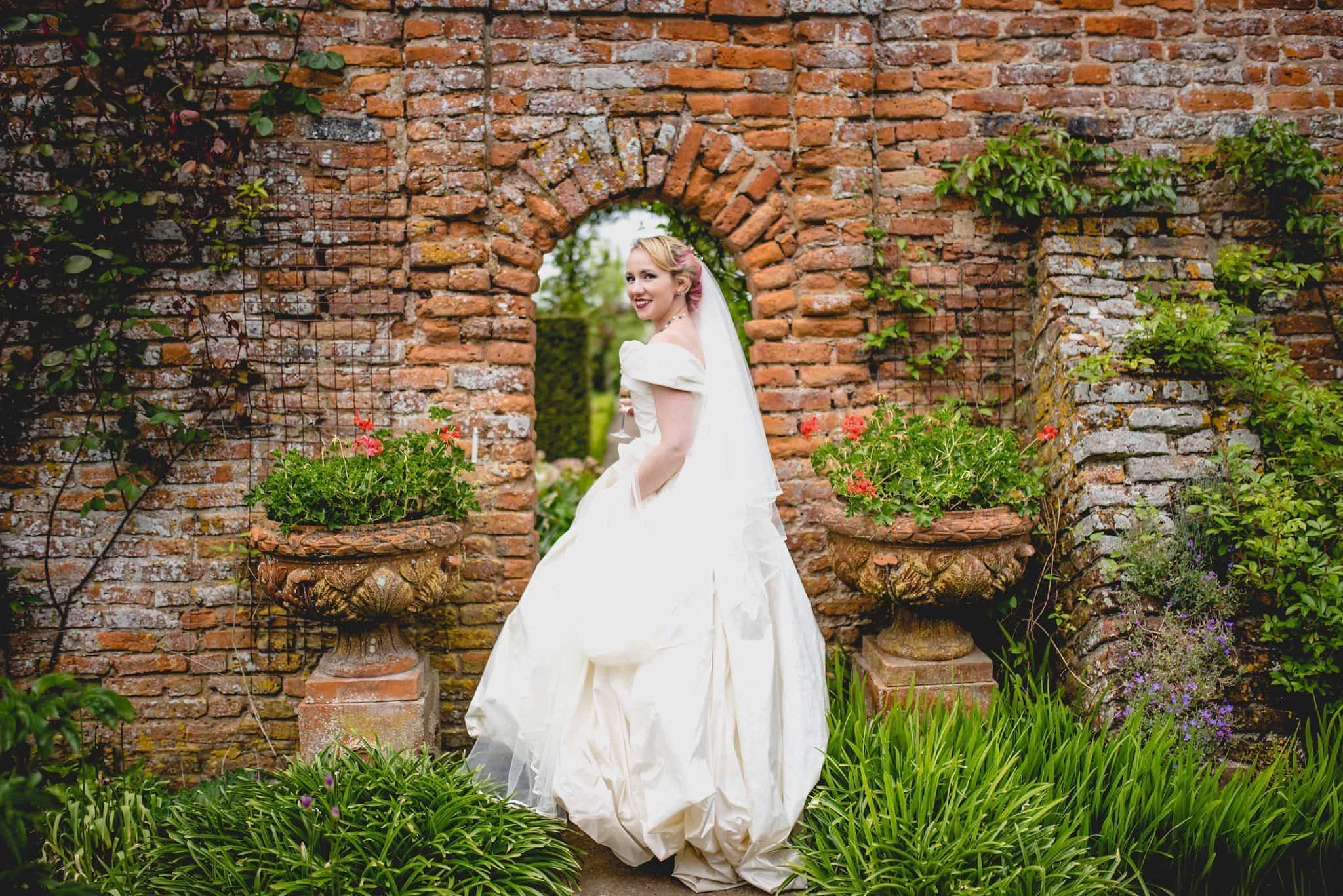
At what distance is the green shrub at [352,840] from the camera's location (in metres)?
2.41

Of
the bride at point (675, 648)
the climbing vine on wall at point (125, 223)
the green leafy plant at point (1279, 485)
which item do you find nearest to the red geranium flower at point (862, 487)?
the bride at point (675, 648)

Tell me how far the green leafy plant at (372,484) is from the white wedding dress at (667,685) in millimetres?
562

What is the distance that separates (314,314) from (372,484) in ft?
3.23

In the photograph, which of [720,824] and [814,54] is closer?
[720,824]

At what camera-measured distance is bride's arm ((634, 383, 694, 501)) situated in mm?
2828

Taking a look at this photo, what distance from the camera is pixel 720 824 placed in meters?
2.60

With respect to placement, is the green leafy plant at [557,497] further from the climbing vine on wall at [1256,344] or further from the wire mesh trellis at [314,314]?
the climbing vine on wall at [1256,344]

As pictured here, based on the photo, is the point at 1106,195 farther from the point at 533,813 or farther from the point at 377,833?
the point at 377,833

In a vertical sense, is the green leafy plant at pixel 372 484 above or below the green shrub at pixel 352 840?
above

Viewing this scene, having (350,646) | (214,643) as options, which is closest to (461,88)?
(350,646)

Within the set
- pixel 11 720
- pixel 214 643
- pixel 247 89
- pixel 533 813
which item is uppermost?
pixel 247 89

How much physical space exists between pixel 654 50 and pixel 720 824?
3.13m

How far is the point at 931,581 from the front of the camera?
3.03 metres

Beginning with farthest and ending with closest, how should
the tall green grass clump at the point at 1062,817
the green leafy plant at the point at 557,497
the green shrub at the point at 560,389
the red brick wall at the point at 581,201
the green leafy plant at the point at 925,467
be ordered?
the green shrub at the point at 560,389, the green leafy plant at the point at 557,497, the red brick wall at the point at 581,201, the green leafy plant at the point at 925,467, the tall green grass clump at the point at 1062,817
